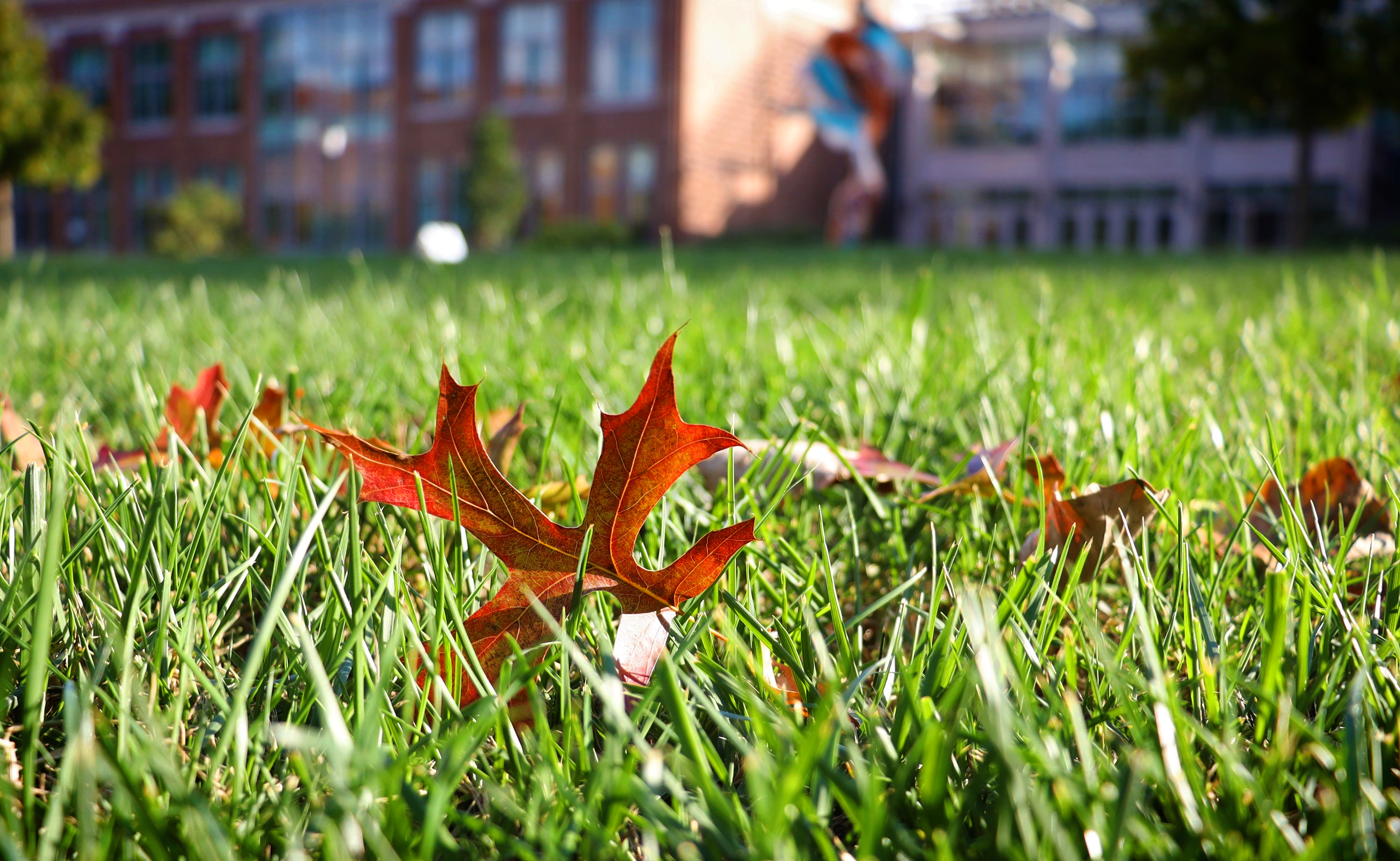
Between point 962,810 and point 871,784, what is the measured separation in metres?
0.05

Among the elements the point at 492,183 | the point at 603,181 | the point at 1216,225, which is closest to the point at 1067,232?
the point at 1216,225

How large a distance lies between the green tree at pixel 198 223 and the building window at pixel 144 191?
6.58 metres

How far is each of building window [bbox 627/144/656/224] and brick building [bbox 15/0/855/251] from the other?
57mm

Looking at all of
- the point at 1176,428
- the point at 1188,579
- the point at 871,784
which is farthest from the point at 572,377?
the point at 871,784

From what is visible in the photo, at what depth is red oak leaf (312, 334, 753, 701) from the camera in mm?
571

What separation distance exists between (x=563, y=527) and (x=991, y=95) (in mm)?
30361

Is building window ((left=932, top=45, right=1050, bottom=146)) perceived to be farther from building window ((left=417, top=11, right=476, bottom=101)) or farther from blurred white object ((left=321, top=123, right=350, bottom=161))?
blurred white object ((left=321, top=123, right=350, bottom=161))

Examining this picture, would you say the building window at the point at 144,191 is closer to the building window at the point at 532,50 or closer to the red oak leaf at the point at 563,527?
the building window at the point at 532,50

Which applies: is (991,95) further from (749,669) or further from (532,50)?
(749,669)

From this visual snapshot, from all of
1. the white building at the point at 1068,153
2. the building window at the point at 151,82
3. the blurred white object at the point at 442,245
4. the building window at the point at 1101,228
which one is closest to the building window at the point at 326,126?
the building window at the point at 151,82

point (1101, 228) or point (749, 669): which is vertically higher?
point (1101, 228)

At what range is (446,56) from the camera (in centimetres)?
2633

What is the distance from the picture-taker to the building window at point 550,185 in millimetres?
25422

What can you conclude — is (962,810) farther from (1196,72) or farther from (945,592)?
(1196,72)
